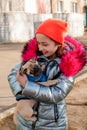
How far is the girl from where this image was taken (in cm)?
229

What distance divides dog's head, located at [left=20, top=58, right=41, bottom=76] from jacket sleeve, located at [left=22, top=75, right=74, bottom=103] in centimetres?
7

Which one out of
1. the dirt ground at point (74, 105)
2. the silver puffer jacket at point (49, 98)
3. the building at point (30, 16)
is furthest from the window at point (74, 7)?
the silver puffer jacket at point (49, 98)

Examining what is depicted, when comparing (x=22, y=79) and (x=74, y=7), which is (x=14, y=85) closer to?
(x=22, y=79)

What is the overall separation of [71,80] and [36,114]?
33 cm

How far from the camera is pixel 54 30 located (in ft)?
7.57

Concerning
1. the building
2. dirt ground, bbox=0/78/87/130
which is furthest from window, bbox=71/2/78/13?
dirt ground, bbox=0/78/87/130

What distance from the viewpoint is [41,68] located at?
7.55 ft

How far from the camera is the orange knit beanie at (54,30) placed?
2293mm

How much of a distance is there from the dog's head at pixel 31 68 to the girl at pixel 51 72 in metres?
0.05

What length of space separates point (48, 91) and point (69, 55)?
11.2 inches

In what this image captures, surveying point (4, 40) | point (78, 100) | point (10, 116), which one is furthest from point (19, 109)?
point (4, 40)

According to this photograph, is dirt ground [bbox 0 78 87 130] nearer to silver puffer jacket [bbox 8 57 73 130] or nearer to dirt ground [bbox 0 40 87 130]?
dirt ground [bbox 0 40 87 130]

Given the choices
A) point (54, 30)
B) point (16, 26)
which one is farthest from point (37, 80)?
point (16, 26)

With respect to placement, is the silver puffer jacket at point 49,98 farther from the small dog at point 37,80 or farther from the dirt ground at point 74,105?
the dirt ground at point 74,105
